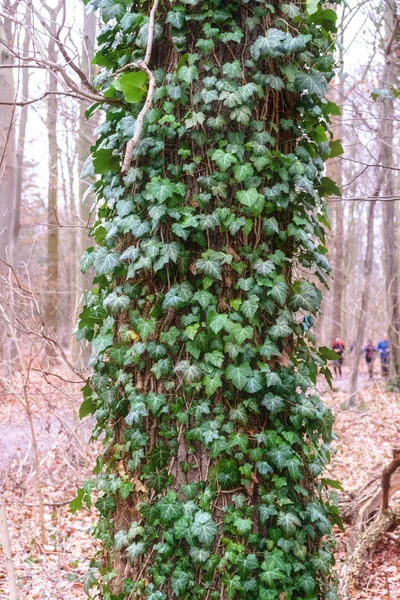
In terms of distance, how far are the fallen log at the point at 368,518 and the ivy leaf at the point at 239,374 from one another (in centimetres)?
205

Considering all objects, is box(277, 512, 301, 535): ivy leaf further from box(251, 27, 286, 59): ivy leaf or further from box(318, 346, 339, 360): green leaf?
box(251, 27, 286, 59): ivy leaf

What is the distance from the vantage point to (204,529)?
8.56ft

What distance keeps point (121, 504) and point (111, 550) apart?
0.24 metres

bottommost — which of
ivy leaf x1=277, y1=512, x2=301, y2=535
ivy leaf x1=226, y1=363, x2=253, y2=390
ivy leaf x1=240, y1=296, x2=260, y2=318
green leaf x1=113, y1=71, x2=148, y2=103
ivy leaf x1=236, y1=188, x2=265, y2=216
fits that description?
ivy leaf x1=277, y1=512, x2=301, y2=535

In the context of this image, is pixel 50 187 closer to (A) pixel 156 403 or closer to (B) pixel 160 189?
(B) pixel 160 189

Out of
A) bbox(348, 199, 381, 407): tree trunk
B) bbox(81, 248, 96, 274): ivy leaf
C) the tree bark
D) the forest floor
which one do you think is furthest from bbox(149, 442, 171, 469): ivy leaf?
bbox(348, 199, 381, 407): tree trunk

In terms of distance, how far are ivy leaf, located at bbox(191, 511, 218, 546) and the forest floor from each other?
3.18ft

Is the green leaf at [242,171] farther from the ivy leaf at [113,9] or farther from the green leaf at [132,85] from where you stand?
the ivy leaf at [113,9]

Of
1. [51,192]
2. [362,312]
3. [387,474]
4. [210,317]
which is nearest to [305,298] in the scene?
[210,317]

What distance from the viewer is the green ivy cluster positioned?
269cm

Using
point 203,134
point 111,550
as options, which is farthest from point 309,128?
point 111,550

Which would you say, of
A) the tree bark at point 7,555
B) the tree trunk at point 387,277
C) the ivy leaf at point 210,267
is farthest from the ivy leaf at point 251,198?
the tree trunk at point 387,277

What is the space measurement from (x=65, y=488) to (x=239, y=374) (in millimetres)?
4774

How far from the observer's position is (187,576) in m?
2.62
